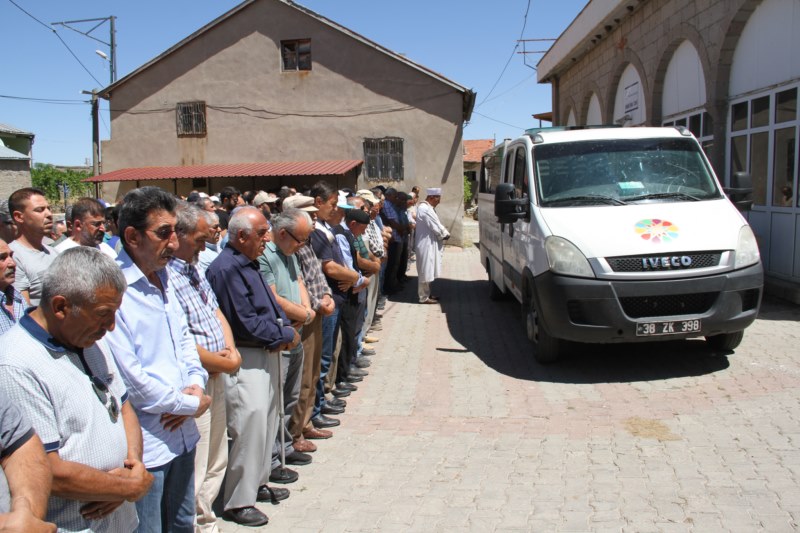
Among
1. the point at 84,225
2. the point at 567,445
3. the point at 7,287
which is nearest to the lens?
the point at 7,287

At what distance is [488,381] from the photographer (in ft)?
21.9

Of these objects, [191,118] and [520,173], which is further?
[191,118]

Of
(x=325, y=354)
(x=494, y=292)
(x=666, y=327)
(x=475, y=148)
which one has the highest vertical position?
(x=475, y=148)

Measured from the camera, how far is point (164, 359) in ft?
9.15

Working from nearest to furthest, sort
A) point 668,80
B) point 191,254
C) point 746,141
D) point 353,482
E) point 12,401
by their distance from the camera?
1. point 12,401
2. point 191,254
3. point 353,482
4. point 746,141
5. point 668,80

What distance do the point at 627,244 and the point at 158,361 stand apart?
4541mm

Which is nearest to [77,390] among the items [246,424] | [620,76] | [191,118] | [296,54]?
[246,424]

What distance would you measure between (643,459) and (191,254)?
10.7 feet

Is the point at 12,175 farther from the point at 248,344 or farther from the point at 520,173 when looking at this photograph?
the point at 248,344

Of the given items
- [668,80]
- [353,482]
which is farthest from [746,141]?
[353,482]

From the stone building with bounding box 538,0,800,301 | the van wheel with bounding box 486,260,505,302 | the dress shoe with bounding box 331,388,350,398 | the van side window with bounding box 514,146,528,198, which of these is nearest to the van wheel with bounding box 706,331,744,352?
the van side window with bounding box 514,146,528,198

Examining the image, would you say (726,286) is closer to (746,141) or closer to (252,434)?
(252,434)

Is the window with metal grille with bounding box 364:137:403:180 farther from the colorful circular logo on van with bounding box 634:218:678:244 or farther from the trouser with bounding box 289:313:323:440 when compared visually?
the trouser with bounding box 289:313:323:440

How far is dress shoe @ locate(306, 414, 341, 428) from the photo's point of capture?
545 centimetres
